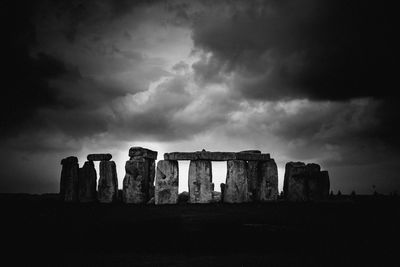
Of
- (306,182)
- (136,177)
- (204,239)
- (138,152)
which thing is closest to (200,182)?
(136,177)

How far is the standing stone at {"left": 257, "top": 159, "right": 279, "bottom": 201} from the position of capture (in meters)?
12.5

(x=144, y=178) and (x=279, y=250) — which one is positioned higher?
(x=144, y=178)

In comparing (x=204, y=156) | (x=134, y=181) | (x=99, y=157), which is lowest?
(x=134, y=181)

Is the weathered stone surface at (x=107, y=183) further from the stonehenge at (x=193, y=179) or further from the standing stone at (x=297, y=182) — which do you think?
the standing stone at (x=297, y=182)

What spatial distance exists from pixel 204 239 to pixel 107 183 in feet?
25.4

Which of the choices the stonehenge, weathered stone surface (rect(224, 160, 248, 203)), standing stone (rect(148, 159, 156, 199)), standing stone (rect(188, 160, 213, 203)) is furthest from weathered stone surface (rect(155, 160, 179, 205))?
weathered stone surface (rect(224, 160, 248, 203))

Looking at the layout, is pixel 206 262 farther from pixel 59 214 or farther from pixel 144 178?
pixel 144 178

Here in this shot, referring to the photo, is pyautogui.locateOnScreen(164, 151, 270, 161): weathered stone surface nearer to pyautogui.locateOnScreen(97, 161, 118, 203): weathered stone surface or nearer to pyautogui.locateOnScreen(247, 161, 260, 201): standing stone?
pyautogui.locateOnScreen(247, 161, 260, 201): standing stone

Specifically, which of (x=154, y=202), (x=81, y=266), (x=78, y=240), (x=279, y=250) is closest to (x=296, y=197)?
(x=154, y=202)

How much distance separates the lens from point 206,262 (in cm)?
447

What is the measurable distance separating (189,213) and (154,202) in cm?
356

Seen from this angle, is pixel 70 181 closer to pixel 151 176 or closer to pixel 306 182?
pixel 151 176

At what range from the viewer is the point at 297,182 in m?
12.8

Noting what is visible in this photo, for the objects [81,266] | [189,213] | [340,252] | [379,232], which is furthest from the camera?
[189,213]
